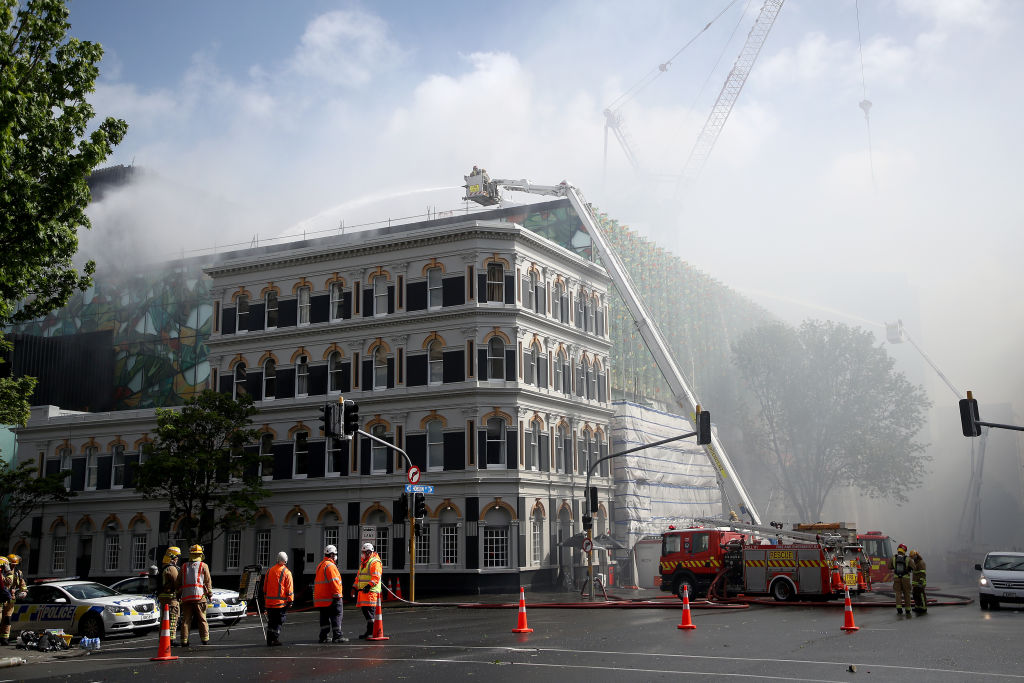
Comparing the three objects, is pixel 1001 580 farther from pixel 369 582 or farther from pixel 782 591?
pixel 369 582

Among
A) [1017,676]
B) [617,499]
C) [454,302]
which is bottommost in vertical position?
[1017,676]

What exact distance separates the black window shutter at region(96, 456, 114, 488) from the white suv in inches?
1739

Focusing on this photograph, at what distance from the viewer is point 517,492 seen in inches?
1774

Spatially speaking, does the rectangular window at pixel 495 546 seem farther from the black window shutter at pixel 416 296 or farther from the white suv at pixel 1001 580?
the white suv at pixel 1001 580

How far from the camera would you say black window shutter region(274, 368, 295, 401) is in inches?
1972

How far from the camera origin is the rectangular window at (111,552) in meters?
53.1

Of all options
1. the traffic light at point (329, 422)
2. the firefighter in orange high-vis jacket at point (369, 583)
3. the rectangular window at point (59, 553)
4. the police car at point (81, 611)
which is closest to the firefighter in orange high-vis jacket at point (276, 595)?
the firefighter in orange high-vis jacket at point (369, 583)

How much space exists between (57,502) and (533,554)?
1082 inches

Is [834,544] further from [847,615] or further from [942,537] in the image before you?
[942,537]

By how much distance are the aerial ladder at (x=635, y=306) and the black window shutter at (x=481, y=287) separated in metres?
12.9

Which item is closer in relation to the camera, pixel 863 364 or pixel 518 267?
pixel 518 267

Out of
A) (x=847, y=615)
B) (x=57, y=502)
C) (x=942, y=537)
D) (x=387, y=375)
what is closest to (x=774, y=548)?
(x=847, y=615)

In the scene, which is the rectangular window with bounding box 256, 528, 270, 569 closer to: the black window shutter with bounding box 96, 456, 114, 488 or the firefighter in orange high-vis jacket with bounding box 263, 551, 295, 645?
the black window shutter with bounding box 96, 456, 114, 488

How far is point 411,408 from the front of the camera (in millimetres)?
46938
